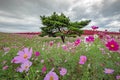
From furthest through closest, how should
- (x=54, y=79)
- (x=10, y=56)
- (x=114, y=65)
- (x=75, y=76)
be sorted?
1. (x=10, y=56)
2. (x=114, y=65)
3. (x=75, y=76)
4. (x=54, y=79)

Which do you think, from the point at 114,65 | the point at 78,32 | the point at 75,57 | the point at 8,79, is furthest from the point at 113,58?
the point at 78,32

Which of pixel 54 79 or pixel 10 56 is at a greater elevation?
pixel 54 79

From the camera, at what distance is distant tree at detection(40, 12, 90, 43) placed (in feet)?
41.8

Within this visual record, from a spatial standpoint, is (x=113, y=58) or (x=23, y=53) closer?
(x=23, y=53)

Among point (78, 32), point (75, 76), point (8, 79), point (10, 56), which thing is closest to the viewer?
point (75, 76)

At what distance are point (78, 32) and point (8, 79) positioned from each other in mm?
10533

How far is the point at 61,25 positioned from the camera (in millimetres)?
13078

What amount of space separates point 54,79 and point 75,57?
5.58 ft

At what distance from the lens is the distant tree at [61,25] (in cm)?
1274

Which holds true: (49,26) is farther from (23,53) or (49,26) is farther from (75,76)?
(23,53)

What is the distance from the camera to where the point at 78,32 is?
13.1m

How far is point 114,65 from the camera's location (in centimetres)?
270

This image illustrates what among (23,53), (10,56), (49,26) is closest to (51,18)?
(49,26)

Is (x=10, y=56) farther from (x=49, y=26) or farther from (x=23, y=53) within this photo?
(x=49, y=26)
